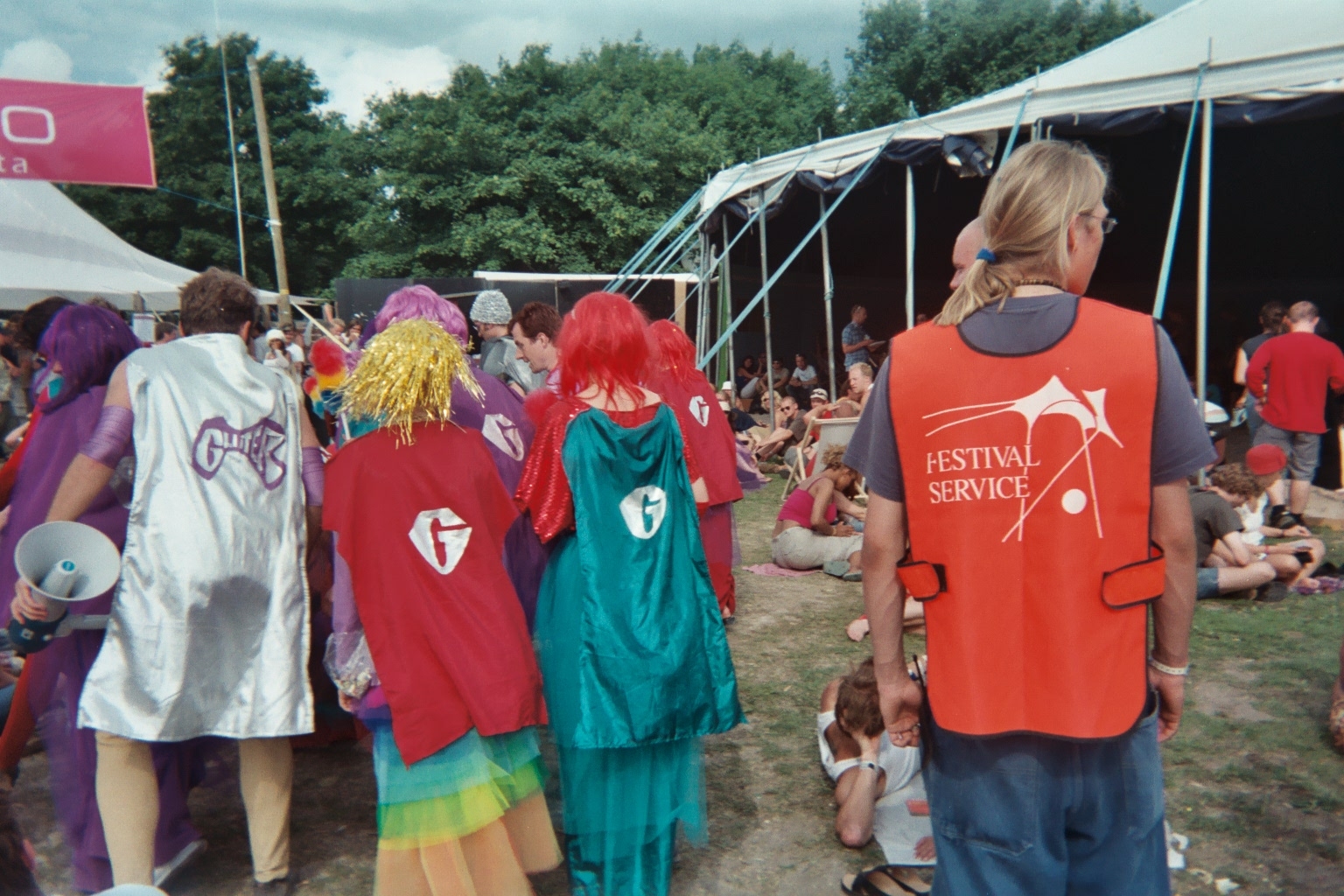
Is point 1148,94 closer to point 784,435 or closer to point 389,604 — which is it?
point 784,435

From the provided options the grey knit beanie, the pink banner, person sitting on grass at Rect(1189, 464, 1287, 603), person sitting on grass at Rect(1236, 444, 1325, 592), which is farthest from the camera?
the pink banner

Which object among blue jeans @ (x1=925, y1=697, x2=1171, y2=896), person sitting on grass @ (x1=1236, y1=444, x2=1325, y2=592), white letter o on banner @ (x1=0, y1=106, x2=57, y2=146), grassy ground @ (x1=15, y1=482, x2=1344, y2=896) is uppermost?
white letter o on banner @ (x1=0, y1=106, x2=57, y2=146)

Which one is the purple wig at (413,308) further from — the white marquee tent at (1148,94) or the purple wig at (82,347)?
the white marquee tent at (1148,94)

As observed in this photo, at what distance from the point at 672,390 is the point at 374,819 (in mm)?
2275

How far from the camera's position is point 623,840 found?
2689mm

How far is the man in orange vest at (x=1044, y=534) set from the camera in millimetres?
1462

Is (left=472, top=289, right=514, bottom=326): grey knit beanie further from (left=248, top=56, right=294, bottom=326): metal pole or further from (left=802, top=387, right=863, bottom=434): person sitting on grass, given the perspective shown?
(left=248, top=56, right=294, bottom=326): metal pole

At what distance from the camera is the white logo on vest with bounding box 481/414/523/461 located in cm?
315

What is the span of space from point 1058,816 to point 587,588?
55.8 inches

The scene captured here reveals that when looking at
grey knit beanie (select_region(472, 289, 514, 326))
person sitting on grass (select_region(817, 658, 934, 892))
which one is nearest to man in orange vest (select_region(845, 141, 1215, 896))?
person sitting on grass (select_region(817, 658, 934, 892))

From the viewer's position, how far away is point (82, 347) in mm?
2758

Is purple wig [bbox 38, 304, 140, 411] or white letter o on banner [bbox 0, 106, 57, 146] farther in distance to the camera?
white letter o on banner [bbox 0, 106, 57, 146]

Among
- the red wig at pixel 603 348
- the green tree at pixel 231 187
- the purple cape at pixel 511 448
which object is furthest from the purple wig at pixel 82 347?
the green tree at pixel 231 187

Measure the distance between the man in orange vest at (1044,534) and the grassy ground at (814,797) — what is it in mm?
1497
